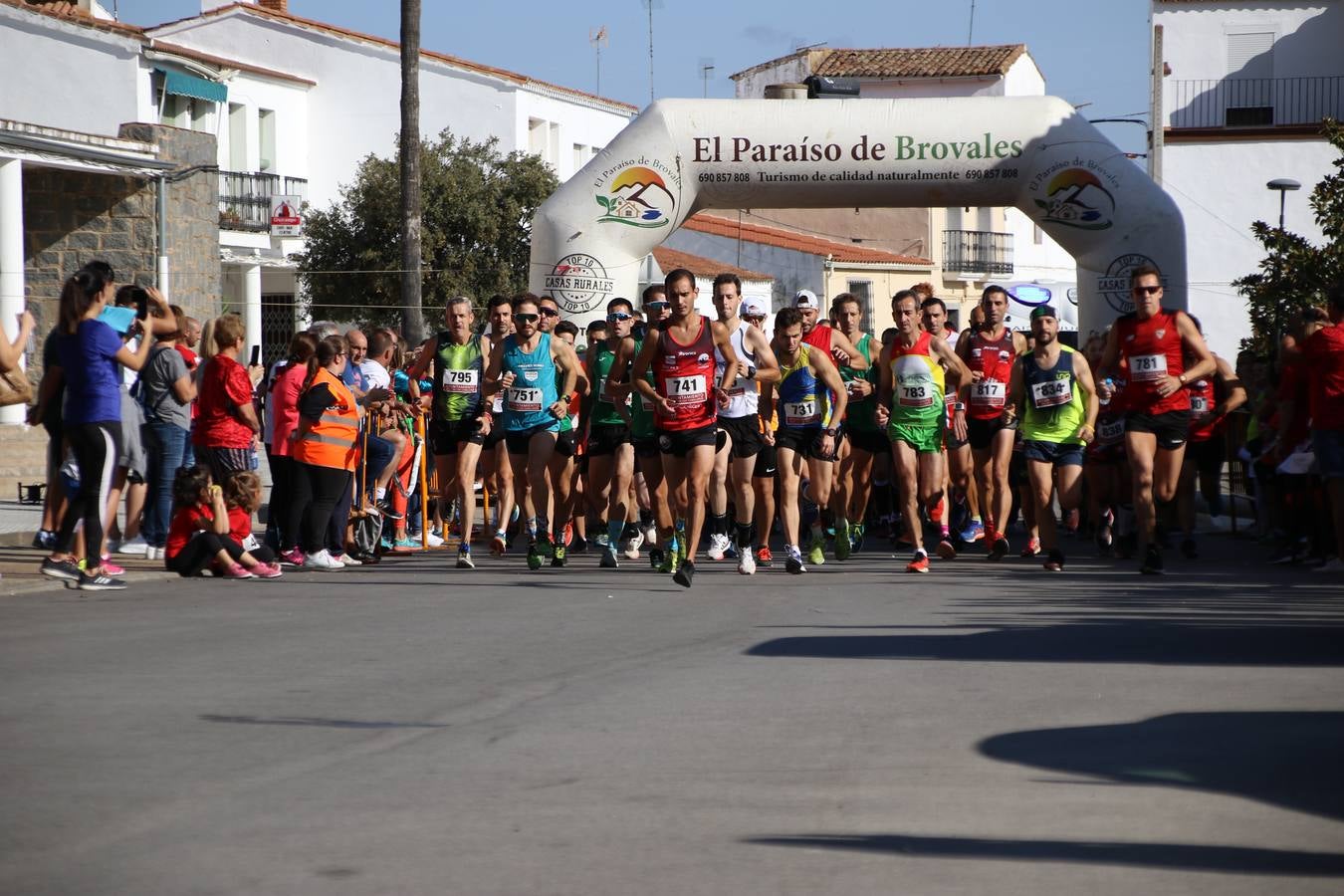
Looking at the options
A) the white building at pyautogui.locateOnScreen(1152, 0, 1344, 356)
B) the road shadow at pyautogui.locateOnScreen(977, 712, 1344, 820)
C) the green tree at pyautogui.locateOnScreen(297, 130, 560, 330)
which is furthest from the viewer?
the green tree at pyautogui.locateOnScreen(297, 130, 560, 330)

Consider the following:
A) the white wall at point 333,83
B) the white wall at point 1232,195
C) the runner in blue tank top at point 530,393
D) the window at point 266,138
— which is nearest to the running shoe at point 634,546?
the runner in blue tank top at point 530,393

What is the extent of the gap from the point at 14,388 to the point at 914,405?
6.21 metres

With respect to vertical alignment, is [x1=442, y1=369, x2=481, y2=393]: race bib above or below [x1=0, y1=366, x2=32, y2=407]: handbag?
above

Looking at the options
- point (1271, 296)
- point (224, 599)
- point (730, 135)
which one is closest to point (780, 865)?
point (224, 599)

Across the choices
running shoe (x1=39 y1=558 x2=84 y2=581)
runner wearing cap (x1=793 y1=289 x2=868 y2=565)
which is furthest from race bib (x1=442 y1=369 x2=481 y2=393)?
running shoe (x1=39 y1=558 x2=84 y2=581)

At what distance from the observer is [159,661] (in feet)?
26.6

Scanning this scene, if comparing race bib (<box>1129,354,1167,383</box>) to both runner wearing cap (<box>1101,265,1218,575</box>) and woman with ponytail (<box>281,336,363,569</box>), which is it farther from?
woman with ponytail (<box>281,336,363,569</box>)

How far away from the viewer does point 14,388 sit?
10.9 m

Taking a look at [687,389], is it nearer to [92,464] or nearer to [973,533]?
[92,464]

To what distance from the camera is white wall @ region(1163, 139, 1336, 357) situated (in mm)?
42719

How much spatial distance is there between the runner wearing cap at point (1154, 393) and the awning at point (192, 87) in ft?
120

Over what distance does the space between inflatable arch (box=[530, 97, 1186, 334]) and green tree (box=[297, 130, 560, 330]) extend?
25233mm

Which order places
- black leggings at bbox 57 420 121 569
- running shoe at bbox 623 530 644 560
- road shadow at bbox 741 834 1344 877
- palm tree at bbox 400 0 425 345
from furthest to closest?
palm tree at bbox 400 0 425 345 < running shoe at bbox 623 530 644 560 < black leggings at bbox 57 420 121 569 < road shadow at bbox 741 834 1344 877

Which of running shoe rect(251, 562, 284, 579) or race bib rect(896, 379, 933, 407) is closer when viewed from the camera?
running shoe rect(251, 562, 284, 579)
